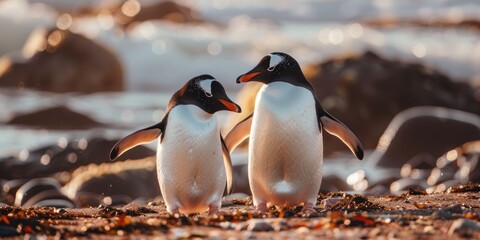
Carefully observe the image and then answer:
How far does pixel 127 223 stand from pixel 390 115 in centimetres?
1096

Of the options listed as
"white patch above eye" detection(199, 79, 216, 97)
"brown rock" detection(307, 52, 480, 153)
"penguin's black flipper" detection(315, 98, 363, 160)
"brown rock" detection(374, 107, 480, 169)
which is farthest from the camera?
"brown rock" detection(307, 52, 480, 153)

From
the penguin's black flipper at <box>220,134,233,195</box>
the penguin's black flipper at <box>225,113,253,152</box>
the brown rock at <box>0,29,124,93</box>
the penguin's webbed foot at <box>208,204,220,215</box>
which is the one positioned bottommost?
the penguin's webbed foot at <box>208,204,220,215</box>

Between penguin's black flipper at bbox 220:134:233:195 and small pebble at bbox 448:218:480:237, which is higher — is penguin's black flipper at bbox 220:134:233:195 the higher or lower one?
the higher one

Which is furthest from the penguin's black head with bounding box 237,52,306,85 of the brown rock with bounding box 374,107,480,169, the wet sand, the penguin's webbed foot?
the brown rock with bounding box 374,107,480,169

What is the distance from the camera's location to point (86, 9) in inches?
1841

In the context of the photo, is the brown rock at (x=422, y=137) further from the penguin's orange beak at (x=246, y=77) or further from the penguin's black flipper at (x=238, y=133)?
the penguin's orange beak at (x=246, y=77)

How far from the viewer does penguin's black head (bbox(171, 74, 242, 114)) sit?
23.1ft

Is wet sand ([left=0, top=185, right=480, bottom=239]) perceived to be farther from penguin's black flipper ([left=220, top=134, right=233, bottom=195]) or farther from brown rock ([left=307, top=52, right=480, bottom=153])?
brown rock ([left=307, top=52, right=480, bottom=153])

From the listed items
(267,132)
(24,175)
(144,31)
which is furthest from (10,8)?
(267,132)

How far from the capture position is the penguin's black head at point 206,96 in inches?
277

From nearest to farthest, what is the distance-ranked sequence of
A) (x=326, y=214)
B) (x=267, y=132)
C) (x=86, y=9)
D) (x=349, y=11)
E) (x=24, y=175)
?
(x=326, y=214)
(x=267, y=132)
(x=24, y=175)
(x=349, y=11)
(x=86, y=9)

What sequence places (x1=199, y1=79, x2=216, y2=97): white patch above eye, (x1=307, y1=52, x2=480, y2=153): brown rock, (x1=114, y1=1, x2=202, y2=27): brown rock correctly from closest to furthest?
(x1=199, y1=79, x2=216, y2=97): white patch above eye
(x1=307, y1=52, x2=480, y2=153): brown rock
(x1=114, y1=1, x2=202, y2=27): brown rock

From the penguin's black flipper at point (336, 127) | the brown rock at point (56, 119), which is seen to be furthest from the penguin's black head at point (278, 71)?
the brown rock at point (56, 119)

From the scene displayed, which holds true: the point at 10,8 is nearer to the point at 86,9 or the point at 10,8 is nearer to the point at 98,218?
the point at 86,9
